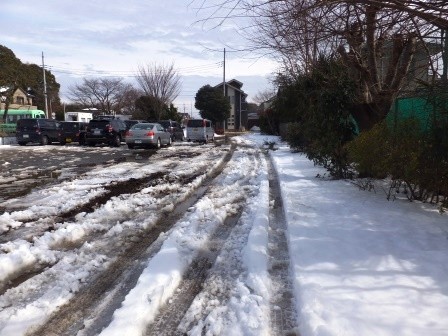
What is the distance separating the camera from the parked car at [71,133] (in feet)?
94.1

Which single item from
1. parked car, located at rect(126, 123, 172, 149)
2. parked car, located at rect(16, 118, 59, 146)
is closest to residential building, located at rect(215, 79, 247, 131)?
parked car, located at rect(16, 118, 59, 146)

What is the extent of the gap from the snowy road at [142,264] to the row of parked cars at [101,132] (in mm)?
14508

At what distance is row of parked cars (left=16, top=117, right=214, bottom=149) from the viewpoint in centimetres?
2364

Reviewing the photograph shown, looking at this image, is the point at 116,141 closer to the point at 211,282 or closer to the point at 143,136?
the point at 143,136

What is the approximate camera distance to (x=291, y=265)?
491 centimetres

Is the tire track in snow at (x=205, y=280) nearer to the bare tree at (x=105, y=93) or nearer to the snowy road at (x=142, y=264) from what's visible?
the snowy road at (x=142, y=264)

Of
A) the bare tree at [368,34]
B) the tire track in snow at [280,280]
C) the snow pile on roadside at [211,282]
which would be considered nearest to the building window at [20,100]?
the bare tree at [368,34]

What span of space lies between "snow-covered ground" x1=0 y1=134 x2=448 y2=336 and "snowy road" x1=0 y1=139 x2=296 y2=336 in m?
0.02

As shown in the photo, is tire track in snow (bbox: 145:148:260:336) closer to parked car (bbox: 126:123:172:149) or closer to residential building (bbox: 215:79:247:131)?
parked car (bbox: 126:123:172:149)

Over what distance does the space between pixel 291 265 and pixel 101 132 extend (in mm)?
22656

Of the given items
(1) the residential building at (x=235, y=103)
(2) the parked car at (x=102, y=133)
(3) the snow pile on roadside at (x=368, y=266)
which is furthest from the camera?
(1) the residential building at (x=235, y=103)

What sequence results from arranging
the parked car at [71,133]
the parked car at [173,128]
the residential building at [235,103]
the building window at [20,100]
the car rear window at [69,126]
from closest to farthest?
the parked car at [71,133], the car rear window at [69,126], the parked car at [173,128], the building window at [20,100], the residential building at [235,103]

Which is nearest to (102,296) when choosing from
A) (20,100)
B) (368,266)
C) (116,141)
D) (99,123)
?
(368,266)

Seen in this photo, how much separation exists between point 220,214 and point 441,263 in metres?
3.56
